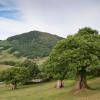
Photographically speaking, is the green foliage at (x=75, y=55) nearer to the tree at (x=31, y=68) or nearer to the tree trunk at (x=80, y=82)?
the tree trunk at (x=80, y=82)

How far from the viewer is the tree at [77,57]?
179ft

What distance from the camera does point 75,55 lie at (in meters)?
54.5

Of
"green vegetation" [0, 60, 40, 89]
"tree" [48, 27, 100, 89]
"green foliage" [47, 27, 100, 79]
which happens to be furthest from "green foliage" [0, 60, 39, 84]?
"green foliage" [47, 27, 100, 79]

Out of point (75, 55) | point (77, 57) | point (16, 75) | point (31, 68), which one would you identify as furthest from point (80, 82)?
point (31, 68)

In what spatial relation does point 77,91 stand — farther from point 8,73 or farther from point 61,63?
point 8,73

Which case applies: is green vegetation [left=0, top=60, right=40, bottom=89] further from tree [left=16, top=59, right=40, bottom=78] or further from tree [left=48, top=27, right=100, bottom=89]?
tree [left=48, top=27, right=100, bottom=89]

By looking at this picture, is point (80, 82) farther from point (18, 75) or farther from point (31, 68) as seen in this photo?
point (31, 68)

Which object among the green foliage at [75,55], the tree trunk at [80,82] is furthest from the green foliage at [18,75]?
the tree trunk at [80,82]

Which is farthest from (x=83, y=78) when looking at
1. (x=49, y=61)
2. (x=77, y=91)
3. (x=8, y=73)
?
(x=8, y=73)

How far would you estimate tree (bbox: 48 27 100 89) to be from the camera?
5453cm

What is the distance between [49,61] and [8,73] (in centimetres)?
3459

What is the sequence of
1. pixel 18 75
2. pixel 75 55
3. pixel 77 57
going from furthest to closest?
pixel 18 75 < pixel 77 57 < pixel 75 55

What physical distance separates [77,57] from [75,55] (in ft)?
2.22

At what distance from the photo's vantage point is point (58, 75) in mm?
60219
